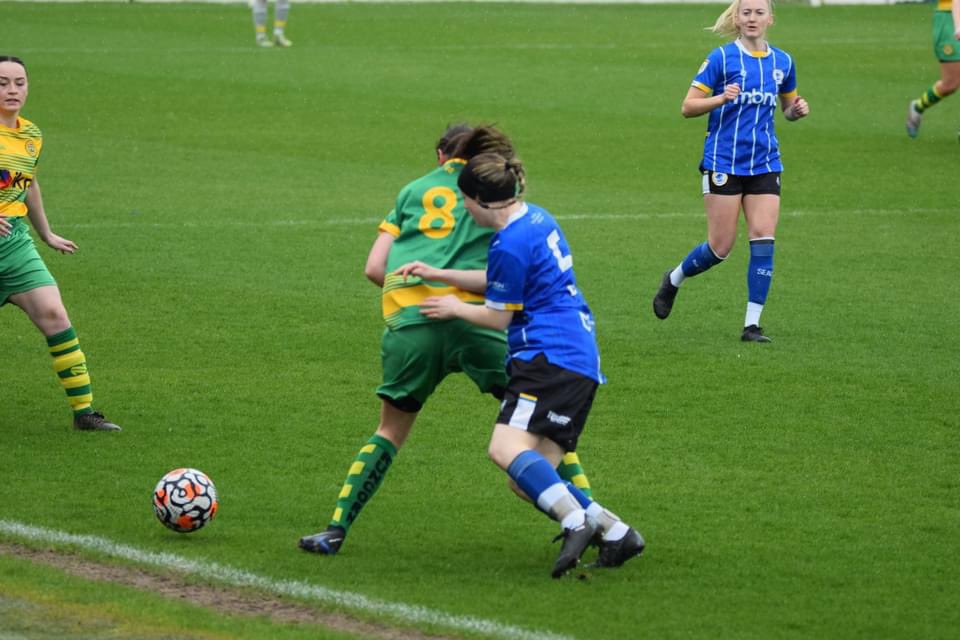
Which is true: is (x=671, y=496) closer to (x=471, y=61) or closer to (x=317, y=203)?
(x=317, y=203)

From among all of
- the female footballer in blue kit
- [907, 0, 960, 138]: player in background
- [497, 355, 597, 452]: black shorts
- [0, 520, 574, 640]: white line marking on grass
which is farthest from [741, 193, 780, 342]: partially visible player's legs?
[907, 0, 960, 138]: player in background

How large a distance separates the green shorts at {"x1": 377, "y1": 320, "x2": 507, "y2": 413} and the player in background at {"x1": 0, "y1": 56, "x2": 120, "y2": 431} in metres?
2.55

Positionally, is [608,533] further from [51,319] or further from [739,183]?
[739,183]

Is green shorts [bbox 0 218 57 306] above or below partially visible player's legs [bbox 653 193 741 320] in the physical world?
below

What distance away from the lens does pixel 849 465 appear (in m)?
8.05

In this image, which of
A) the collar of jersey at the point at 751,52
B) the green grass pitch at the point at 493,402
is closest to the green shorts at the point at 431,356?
the green grass pitch at the point at 493,402

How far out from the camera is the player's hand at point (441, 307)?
6.17m

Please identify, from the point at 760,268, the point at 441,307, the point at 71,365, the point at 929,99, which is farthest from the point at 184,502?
the point at 929,99

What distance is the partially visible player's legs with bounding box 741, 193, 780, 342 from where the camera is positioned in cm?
1089

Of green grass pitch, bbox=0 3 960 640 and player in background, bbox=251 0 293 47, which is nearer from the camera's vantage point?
green grass pitch, bbox=0 3 960 640

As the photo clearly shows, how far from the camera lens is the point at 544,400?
6.21 meters

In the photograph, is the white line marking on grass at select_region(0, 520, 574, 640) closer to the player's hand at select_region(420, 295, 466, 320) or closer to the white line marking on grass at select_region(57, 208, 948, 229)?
the player's hand at select_region(420, 295, 466, 320)

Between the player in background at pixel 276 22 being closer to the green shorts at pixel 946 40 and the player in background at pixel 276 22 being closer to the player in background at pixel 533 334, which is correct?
the green shorts at pixel 946 40

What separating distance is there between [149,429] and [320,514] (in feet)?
5.88
